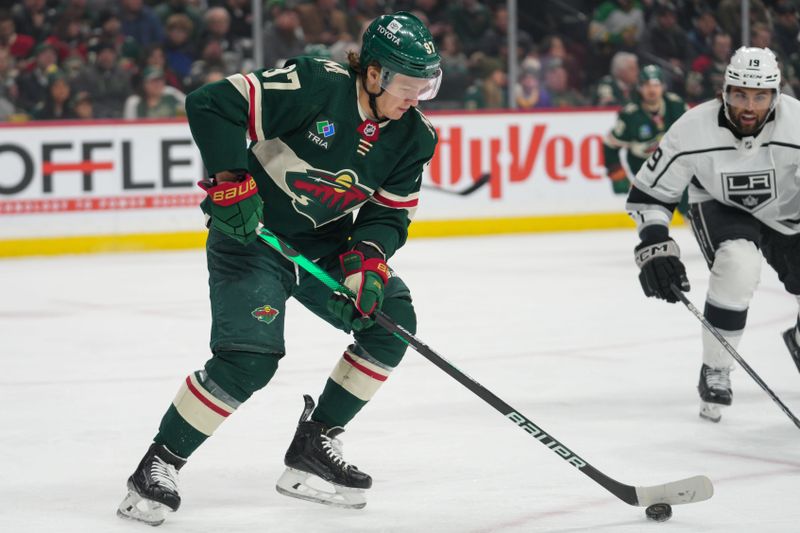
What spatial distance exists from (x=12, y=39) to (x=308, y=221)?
18.7ft

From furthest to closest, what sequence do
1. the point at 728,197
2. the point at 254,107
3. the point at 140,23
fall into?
the point at 140,23
the point at 728,197
the point at 254,107

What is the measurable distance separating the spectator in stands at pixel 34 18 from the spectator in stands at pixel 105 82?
310mm

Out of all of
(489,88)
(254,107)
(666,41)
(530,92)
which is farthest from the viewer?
(666,41)

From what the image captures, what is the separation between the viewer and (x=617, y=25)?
1005 centimetres

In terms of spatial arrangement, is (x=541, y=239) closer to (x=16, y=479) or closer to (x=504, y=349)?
(x=504, y=349)

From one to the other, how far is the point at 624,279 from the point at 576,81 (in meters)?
3.07

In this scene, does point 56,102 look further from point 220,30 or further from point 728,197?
point 728,197

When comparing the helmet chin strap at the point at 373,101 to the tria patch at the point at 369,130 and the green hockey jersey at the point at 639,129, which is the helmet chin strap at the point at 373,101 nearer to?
the tria patch at the point at 369,130

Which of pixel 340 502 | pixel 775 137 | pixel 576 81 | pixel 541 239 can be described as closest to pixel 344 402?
pixel 340 502

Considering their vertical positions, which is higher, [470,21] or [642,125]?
[470,21]

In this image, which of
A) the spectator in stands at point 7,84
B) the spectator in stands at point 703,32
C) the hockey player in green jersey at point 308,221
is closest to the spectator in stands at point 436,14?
the spectator in stands at point 703,32

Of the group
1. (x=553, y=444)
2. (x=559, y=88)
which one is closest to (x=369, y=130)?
→ (x=553, y=444)

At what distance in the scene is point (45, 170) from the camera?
26.8 feet

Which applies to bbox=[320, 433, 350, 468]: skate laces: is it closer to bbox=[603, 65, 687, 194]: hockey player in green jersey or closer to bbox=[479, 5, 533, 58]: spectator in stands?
bbox=[603, 65, 687, 194]: hockey player in green jersey
